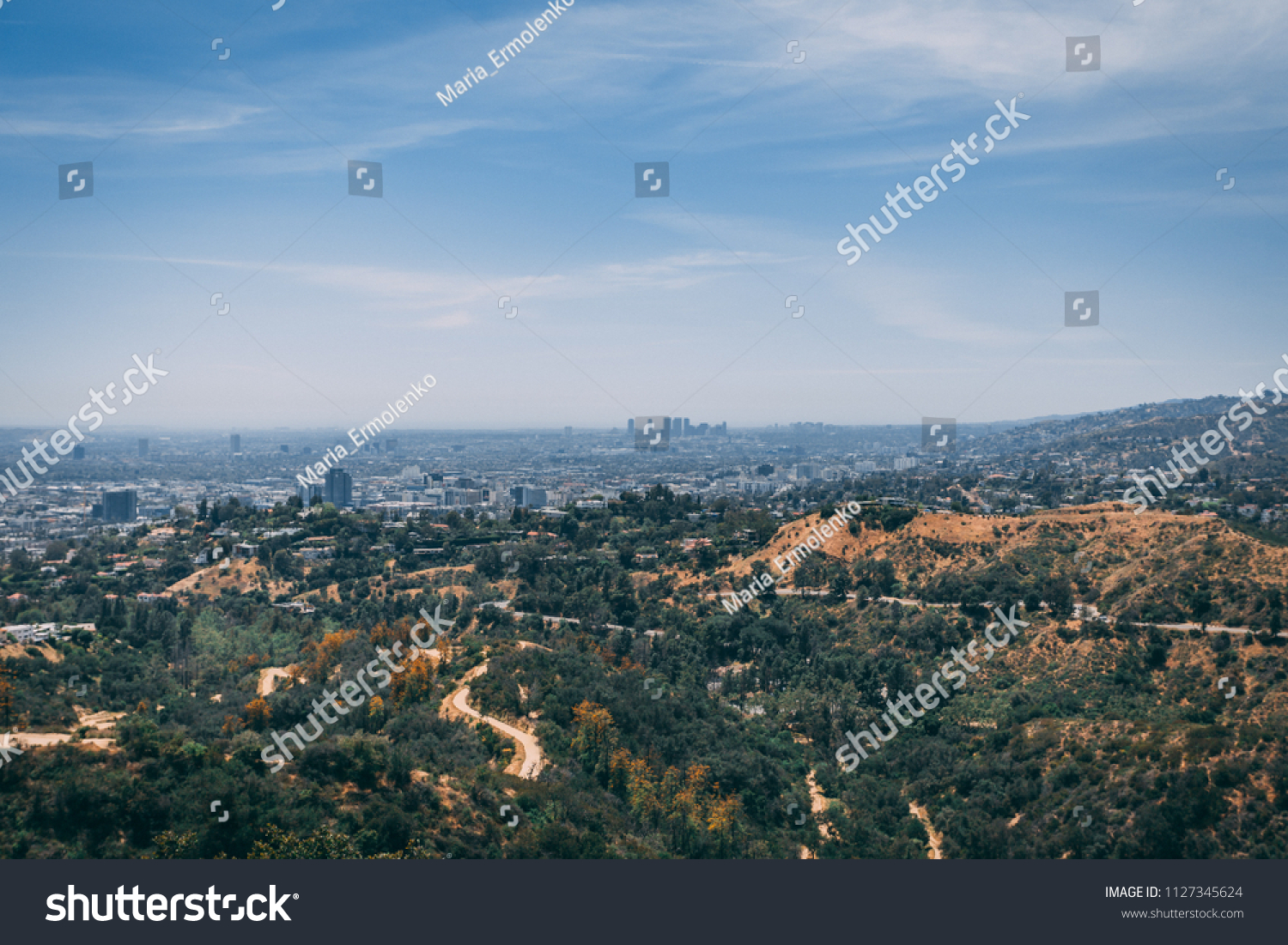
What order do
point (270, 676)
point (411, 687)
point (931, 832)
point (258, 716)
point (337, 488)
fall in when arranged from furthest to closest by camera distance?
1. point (337, 488)
2. point (270, 676)
3. point (411, 687)
4. point (258, 716)
5. point (931, 832)

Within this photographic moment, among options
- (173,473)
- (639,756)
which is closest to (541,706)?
(639,756)

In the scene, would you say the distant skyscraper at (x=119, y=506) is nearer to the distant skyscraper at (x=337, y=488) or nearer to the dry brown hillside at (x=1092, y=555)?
the distant skyscraper at (x=337, y=488)

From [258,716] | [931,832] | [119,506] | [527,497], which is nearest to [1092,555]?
[931,832]

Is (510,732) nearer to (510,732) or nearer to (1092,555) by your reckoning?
(510,732)

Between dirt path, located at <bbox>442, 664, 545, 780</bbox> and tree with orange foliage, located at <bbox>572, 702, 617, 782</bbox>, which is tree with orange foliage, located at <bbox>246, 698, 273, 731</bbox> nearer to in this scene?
dirt path, located at <bbox>442, 664, 545, 780</bbox>

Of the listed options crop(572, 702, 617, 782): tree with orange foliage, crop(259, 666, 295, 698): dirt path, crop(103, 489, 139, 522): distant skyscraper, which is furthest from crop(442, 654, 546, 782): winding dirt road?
crop(103, 489, 139, 522): distant skyscraper

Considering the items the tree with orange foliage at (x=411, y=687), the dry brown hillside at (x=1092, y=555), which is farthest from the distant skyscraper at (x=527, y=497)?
the tree with orange foliage at (x=411, y=687)

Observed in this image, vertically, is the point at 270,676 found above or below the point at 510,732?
below
